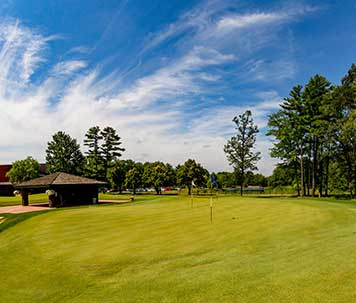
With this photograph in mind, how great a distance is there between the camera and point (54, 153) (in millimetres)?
70750

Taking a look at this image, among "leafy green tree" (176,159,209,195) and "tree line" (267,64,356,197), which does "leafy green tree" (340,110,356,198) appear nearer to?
"tree line" (267,64,356,197)

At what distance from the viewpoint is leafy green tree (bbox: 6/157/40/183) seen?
59.6 meters

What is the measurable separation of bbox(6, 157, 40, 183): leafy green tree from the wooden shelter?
26.7 meters

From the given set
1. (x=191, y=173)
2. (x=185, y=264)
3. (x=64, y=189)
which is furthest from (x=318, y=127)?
(x=185, y=264)

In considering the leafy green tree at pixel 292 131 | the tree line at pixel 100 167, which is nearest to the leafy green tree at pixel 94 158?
the tree line at pixel 100 167

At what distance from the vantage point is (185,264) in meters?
8.17

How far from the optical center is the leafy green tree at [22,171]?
59.6m

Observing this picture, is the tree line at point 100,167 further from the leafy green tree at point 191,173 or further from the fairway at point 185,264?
the fairway at point 185,264

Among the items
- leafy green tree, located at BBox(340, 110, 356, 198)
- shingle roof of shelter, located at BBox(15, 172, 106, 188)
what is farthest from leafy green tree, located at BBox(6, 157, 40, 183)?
leafy green tree, located at BBox(340, 110, 356, 198)

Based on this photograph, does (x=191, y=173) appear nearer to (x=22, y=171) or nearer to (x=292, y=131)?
(x=292, y=131)

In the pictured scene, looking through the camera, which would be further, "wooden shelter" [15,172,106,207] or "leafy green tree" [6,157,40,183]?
"leafy green tree" [6,157,40,183]

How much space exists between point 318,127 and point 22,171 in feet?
182

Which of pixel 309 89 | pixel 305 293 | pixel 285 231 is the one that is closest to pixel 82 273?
pixel 305 293

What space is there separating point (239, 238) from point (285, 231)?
243cm
